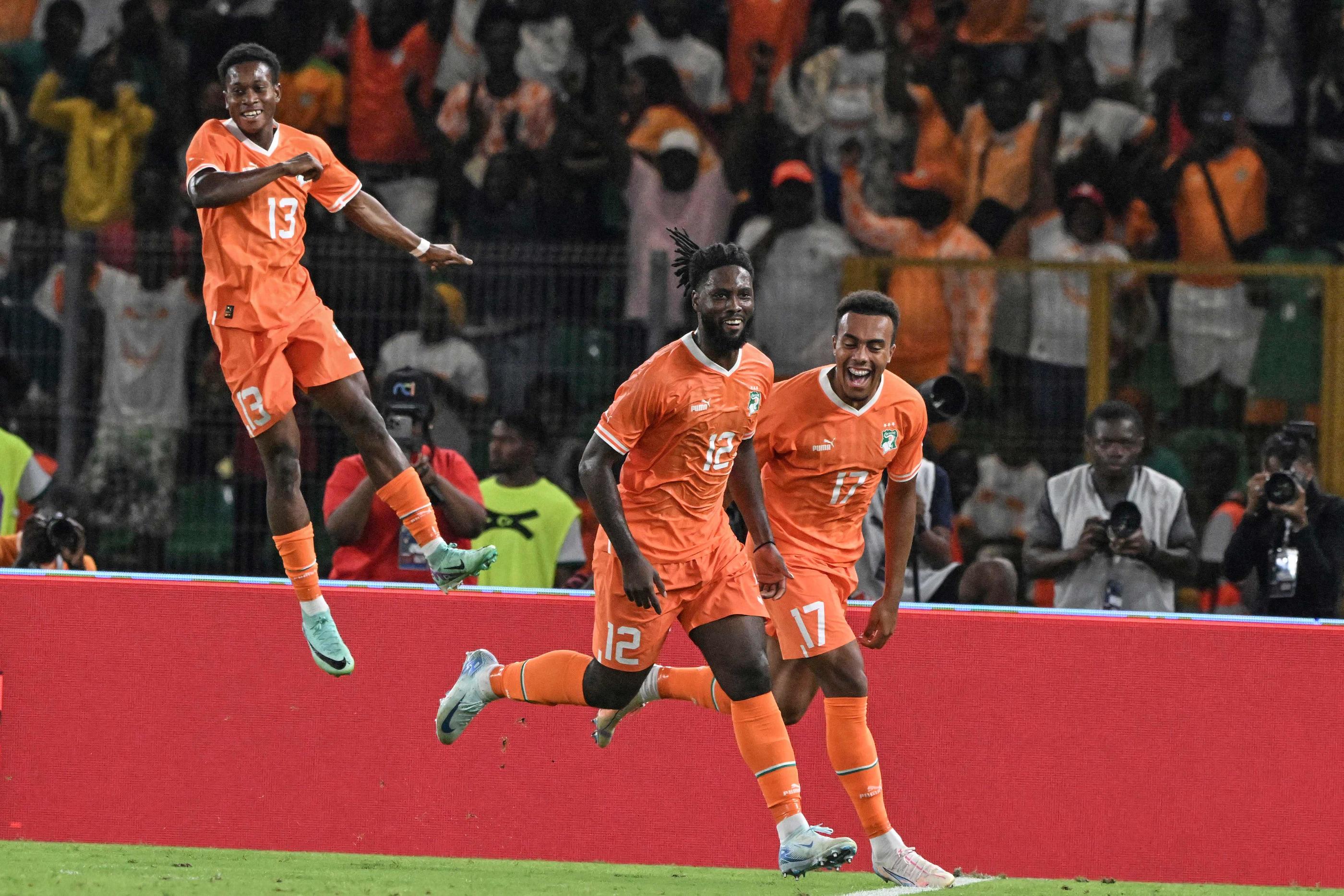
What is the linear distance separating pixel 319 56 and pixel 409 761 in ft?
20.9

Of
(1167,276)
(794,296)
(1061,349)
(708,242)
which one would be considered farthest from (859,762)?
(708,242)

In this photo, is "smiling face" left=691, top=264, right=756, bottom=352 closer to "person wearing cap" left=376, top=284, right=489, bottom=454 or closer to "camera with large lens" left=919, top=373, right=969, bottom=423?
"camera with large lens" left=919, top=373, right=969, bottom=423

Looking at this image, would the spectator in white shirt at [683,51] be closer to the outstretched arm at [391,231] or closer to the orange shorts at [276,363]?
the outstretched arm at [391,231]

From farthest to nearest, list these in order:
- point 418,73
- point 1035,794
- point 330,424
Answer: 1. point 418,73
2. point 330,424
3. point 1035,794

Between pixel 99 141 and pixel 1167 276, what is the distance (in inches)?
Answer: 260

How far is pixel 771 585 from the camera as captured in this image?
22.6ft

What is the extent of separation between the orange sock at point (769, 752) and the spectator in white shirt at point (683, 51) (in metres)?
6.39

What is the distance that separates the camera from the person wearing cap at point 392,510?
8.31 m

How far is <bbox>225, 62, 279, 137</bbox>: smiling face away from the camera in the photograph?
261 inches

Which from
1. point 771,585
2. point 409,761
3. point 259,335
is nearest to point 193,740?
point 409,761

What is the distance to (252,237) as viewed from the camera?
676 cm

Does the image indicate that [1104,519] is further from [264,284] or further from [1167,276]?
[264,284]

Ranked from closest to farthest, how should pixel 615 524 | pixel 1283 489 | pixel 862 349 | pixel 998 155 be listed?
pixel 615 524 → pixel 862 349 → pixel 1283 489 → pixel 998 155

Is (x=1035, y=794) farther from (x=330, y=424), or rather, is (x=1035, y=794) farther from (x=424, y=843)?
Result: (x=330, y=424)
